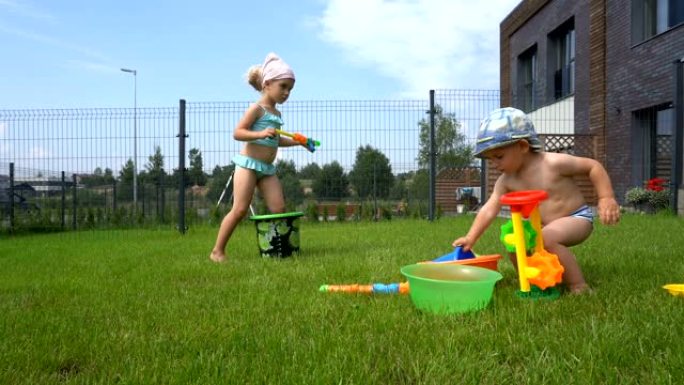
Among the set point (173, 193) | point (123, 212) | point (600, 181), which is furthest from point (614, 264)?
point (123, 212)

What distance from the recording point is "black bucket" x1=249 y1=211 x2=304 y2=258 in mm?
3857

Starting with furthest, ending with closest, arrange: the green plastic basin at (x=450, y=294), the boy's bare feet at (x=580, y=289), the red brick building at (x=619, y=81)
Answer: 1. the red brick building at (x=619, y=81)
2. the boy's bare feet at (x=580, y=289)
3. the green plastic basin at (x=450, y=294)

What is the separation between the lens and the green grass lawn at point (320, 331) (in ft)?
4.61

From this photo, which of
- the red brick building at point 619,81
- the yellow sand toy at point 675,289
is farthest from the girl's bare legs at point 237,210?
the red brick building at point 619,81

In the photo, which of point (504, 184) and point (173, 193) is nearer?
point (504, 184)

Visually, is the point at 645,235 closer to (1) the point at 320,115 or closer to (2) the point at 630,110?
(1) the point at 320,115

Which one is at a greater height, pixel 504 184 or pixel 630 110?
pixel 630 110

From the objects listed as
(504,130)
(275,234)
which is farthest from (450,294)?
(275,234)

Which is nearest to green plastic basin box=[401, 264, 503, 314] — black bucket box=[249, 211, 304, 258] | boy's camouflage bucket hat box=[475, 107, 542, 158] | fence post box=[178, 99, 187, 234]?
boy's camouflage bucket hat box=[475, 107, 542, 158]

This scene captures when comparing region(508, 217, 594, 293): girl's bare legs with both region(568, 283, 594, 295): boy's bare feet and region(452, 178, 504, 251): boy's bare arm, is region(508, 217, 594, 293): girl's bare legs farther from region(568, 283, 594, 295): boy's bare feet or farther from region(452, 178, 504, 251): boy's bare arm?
region(452, 178, 504, 251): boy's bare arm

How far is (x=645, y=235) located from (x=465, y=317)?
3.59m

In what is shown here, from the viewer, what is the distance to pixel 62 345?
1.71 metres

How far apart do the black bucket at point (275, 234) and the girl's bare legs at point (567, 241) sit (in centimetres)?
198

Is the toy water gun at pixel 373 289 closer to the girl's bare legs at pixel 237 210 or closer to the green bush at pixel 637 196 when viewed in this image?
the girl's bare legs at pixel 237 210
